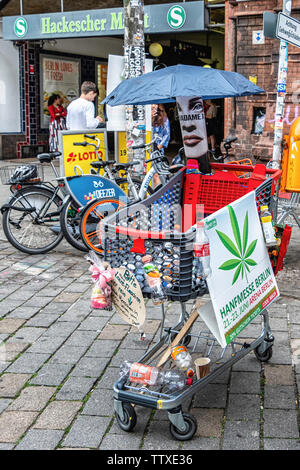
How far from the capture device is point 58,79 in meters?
17.2

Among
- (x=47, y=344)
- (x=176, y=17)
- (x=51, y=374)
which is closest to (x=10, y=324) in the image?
(x=47, y=344)

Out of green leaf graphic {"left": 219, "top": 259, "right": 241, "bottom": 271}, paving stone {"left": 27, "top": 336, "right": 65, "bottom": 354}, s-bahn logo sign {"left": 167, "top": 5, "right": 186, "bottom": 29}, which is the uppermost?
s-bahn logo sign {"left": 167, "top": 5, "right": 186, "bottom": 29}

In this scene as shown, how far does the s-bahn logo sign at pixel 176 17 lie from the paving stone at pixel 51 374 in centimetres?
950

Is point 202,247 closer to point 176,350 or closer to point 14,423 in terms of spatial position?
point 176,350

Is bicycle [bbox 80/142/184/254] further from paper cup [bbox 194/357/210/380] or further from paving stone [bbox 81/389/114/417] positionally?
paper cup [bbox 194/357/210/380]

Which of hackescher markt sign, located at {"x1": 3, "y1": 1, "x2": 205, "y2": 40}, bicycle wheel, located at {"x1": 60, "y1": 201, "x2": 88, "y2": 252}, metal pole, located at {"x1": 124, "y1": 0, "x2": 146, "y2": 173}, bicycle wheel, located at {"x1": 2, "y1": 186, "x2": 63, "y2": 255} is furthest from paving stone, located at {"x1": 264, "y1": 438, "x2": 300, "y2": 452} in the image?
hackescher markt sign, located at {"x1": 3, "y1": 1, "x2": 205, "y2": 40}

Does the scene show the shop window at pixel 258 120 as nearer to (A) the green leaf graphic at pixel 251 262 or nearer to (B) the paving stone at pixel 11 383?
(A) the green leaf graphic at pixel 251 262

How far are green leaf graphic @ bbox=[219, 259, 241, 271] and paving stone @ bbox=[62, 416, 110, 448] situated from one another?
1.07m

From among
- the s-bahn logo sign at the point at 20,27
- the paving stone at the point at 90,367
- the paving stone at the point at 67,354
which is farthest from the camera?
the s-bahn logo sign at the point at 20,27

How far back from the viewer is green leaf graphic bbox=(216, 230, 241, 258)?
10.5 feet

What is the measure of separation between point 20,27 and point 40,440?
42.7 feet

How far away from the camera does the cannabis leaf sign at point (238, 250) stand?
3.24 meters

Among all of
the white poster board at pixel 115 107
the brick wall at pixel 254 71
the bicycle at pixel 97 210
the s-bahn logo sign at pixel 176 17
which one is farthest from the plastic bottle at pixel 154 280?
the s-bahn logo sign at pixel 176 17

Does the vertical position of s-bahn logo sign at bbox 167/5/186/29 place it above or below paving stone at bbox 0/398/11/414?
above
